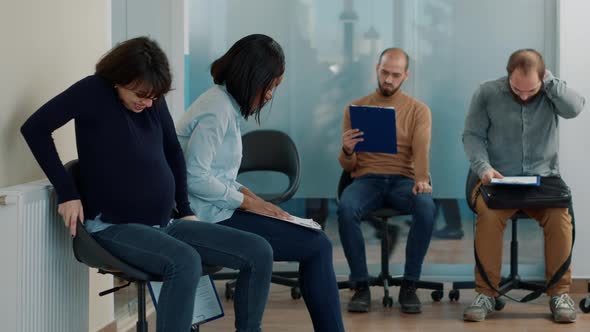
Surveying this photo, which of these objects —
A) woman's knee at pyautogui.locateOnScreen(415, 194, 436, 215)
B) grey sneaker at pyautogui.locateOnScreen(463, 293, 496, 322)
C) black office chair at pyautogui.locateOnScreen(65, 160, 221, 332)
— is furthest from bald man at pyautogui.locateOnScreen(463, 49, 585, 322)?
black office chair at pyautogui.locateOnScreen(65, 160, 221, 332)

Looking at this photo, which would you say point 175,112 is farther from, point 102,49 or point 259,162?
point 102,49

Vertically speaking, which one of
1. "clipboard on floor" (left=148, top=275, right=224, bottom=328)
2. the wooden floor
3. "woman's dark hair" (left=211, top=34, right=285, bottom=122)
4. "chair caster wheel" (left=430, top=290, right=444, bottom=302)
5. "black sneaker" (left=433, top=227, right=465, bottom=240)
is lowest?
the wooden floor

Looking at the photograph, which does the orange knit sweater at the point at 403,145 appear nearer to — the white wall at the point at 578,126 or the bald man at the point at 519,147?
the bald man at the point at 519,147

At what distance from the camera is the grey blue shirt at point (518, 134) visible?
179 inches

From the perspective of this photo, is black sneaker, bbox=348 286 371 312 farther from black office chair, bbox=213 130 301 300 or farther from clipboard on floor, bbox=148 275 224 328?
clipboard on floor, bbox=148 275 224 328

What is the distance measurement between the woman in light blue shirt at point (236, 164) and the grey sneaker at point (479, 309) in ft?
4.05

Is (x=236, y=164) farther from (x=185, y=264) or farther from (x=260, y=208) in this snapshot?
(x=185, y=264)

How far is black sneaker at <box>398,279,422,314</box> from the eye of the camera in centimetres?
450

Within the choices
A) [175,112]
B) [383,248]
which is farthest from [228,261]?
[175,112]

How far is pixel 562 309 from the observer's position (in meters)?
4.29

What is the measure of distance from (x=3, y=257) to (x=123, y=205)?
0.41 meters

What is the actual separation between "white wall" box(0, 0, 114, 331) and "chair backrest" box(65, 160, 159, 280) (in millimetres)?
217

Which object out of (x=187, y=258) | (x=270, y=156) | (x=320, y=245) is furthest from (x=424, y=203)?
(x=187, y=258)

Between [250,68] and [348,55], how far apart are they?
2.09 m
